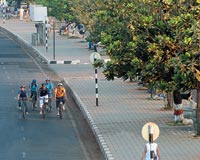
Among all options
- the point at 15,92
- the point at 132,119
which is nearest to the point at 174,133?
the point at 132,119

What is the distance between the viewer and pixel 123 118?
3281 centimetres

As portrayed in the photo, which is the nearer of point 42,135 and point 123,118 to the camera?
point 42,135

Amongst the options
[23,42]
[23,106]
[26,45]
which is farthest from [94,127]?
[23,42]

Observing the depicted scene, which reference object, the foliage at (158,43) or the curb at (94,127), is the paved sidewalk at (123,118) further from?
the foliage at (158,43)

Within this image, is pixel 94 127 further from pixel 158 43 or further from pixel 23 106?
pixel 158 43

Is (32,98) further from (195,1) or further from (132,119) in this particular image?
(195,1)

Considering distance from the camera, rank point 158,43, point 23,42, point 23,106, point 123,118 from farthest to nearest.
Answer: point 23,42 → point 23,106 → point 123,118 → point 158,43

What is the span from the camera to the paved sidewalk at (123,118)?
26328 mm

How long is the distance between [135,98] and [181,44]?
12.6 meters

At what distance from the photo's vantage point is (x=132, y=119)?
107 feet

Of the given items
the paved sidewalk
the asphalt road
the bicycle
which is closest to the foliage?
the paved sidewalk

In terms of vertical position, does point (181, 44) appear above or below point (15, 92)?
above

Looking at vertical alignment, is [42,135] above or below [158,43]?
below

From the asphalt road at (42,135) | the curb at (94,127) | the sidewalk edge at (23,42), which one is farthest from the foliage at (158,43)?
the sidewalk edge at (23,42)
